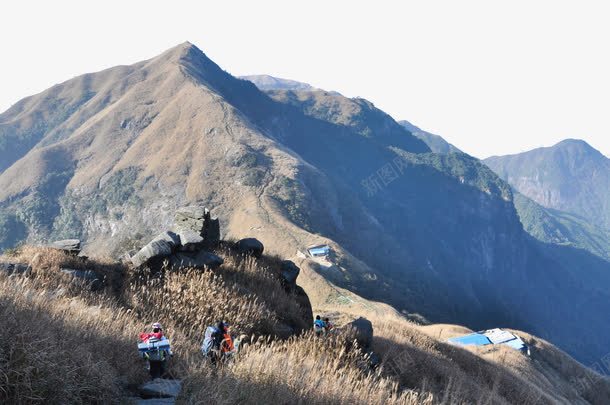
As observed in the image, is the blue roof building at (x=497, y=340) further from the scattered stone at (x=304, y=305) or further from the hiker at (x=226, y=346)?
the hiker at (x=226, y=346)

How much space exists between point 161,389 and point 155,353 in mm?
731

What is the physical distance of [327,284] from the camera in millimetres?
61406

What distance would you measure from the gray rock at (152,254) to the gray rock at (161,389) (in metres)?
5.33

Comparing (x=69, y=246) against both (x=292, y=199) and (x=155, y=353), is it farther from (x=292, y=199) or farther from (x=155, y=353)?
Answer: (x=292, y=199)

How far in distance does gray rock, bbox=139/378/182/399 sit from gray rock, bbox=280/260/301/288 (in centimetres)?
749

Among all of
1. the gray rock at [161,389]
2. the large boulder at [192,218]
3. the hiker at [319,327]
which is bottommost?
the hiker at [319,327]

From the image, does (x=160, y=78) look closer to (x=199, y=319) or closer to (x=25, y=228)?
(x=25, y=228)

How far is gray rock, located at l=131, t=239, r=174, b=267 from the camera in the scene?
9681mm

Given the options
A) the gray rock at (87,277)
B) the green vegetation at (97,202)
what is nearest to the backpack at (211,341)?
the gray rock at (87,277)

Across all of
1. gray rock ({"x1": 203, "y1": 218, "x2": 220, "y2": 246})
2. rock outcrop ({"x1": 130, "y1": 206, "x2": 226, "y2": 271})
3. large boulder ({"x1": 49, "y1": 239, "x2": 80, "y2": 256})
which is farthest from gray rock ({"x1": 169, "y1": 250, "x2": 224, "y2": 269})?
large boulder ({"x1": 49, "y1": 239, "x2": 80, "y2": 256})

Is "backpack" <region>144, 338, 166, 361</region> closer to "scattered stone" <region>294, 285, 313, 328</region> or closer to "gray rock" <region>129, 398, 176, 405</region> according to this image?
"gray rock" <region>129, 398, 176, 405</region>

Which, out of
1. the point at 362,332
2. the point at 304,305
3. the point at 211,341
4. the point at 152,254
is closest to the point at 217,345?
the point at 211,341

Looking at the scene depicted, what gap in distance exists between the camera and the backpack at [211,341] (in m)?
5.94

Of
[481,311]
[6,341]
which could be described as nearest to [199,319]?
[6,341]
